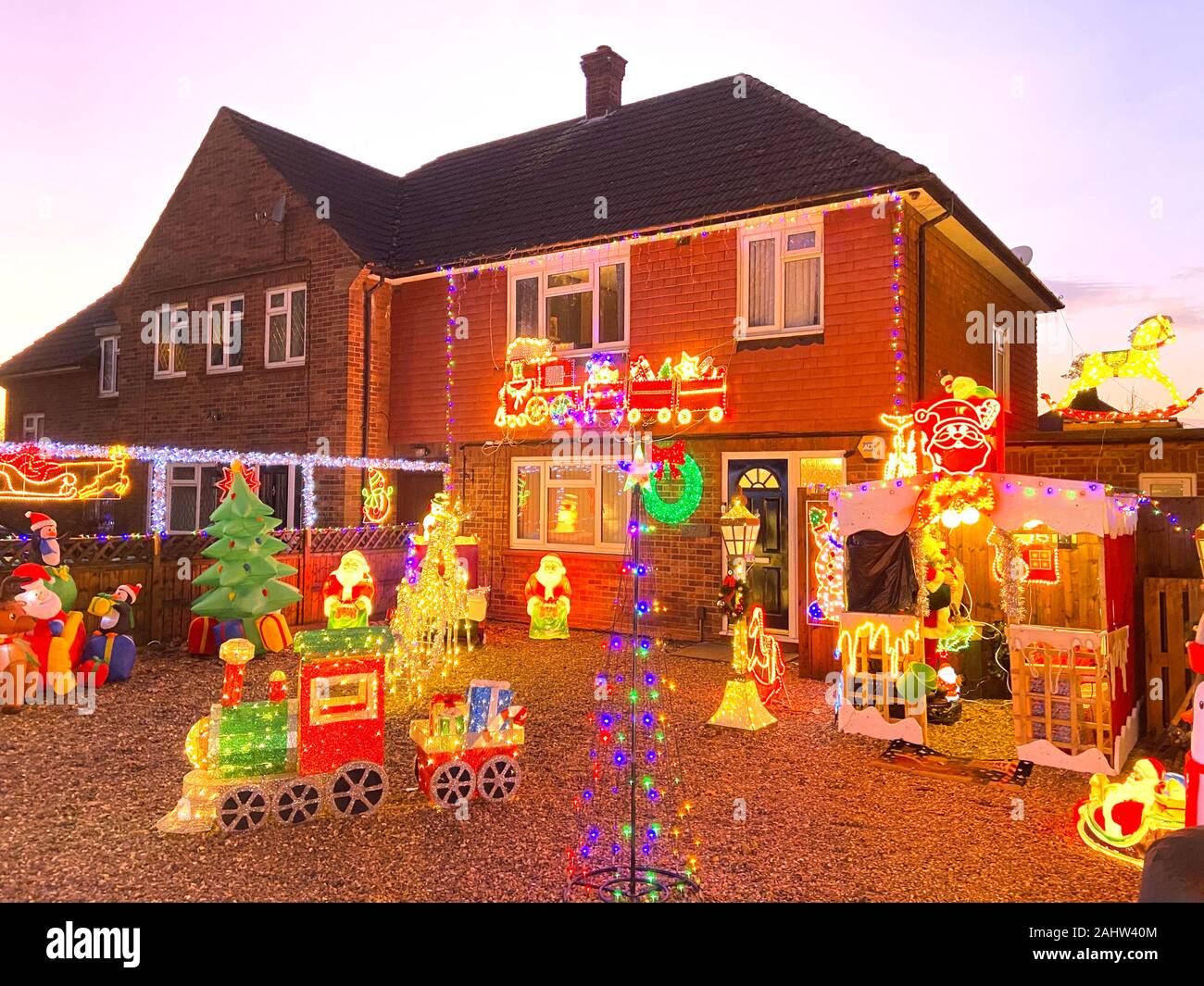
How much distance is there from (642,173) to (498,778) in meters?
10.9

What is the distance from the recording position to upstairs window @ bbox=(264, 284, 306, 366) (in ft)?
51.5

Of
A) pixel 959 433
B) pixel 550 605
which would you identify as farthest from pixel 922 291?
pixel 550 605

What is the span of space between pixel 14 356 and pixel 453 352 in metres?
16.6

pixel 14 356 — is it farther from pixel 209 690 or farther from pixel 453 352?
pixel 209 690

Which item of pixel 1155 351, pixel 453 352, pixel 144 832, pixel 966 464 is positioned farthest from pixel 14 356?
pixel 1155 351

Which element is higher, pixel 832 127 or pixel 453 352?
pixel 832 127

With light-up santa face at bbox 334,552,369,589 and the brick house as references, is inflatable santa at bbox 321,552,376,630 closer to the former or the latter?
light-up santa face at bbox 334,552,369,589

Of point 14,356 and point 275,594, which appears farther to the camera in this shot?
point 14,356

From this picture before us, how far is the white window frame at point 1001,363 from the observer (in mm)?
14758

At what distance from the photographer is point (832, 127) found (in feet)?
39.5

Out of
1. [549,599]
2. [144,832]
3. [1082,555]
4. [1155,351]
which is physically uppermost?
[1155,351]

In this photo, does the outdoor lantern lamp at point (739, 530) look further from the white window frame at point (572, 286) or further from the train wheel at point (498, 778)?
the white window frame at point (572, 286)

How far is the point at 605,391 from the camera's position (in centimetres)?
1240

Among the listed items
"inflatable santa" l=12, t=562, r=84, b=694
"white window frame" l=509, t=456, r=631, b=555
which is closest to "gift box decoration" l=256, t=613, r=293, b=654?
"inflatable santa" l=12, t=562, r=84, b=694
